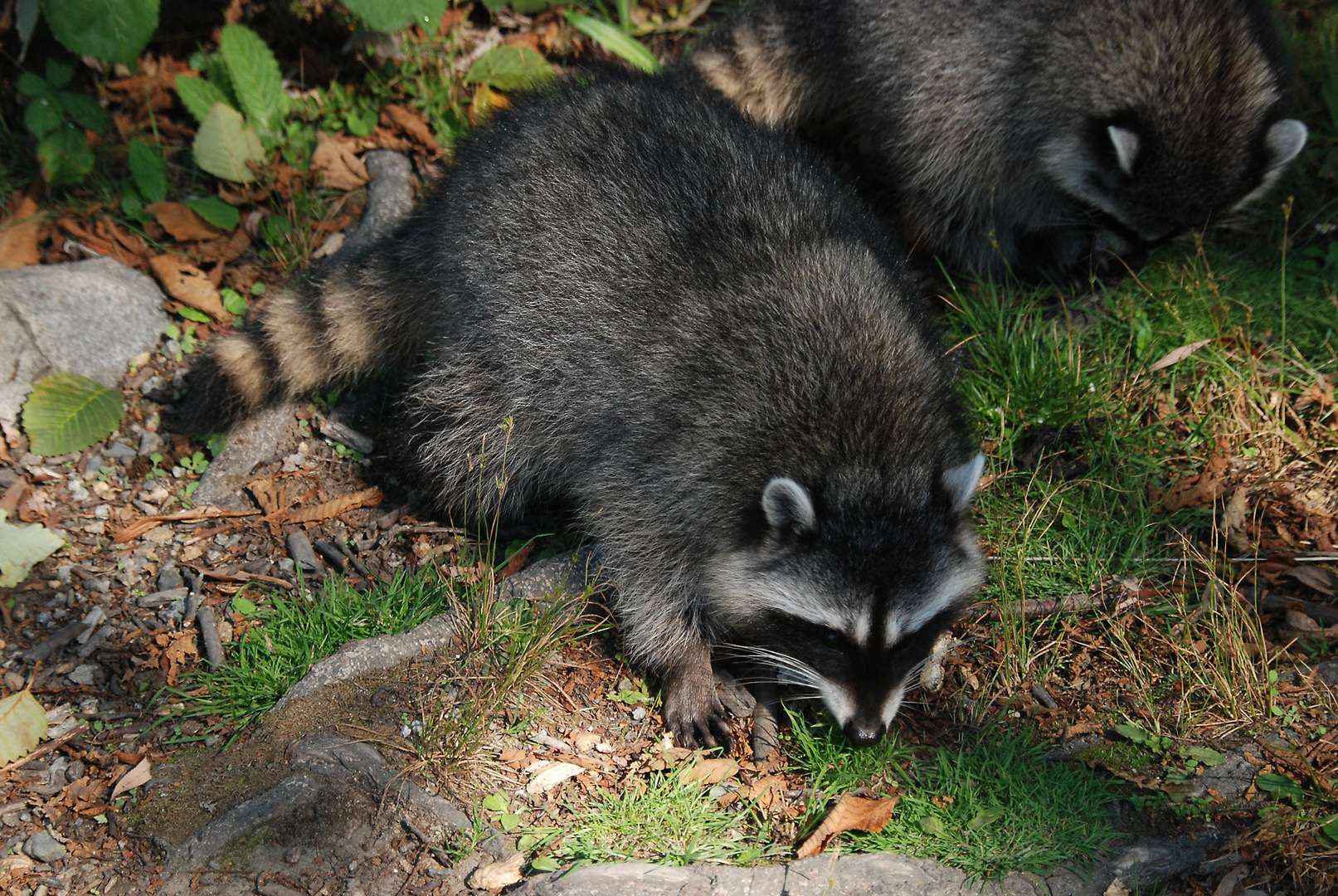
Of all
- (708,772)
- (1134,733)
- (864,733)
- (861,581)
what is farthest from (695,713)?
(1134,733)

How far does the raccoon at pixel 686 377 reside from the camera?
8.50 ft

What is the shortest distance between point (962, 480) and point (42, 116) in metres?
3.61

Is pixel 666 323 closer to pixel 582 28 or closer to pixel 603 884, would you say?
pixel 603 884

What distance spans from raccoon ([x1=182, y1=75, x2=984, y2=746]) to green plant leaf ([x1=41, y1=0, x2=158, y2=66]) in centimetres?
106

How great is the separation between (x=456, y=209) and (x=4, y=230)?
1.91m

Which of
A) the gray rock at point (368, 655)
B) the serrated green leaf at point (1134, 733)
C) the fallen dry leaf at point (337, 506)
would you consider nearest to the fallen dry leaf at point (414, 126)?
the fallen dry leaf at point (337, 506)

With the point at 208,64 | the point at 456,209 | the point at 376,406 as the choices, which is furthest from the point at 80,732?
the point at 208,64

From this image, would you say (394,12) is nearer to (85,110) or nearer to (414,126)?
(414,126)

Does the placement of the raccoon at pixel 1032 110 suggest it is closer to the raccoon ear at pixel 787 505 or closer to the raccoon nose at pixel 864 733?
the raccoon ear at pixel 787 505

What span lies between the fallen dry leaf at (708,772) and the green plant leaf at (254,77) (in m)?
2.94

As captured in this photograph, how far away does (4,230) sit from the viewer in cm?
384

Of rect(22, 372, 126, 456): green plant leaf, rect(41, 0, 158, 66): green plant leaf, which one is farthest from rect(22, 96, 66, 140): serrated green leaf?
rect(22, 372, 126, 456): green plant leaf

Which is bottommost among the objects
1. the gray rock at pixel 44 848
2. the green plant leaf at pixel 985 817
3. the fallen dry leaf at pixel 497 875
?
the green plant leaf at pixel 985 817

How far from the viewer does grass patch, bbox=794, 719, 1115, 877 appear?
94.1 inches
